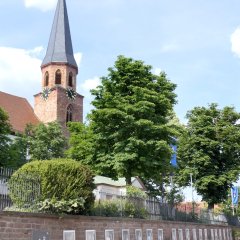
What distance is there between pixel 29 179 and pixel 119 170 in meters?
11.9

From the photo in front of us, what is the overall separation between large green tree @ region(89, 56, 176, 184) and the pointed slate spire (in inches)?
2015

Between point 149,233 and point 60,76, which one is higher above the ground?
point 60,76

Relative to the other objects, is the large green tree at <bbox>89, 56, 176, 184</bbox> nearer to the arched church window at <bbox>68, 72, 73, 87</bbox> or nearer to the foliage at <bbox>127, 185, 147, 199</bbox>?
A: the foliage at <bbox>127, 185, 147, 199</bbox>

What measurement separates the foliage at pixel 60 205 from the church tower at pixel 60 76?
60.9 m

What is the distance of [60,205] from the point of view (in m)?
14.8

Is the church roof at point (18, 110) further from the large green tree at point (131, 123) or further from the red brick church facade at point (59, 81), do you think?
the large green tree at point (131, 123)

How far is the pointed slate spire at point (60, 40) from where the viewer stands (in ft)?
257

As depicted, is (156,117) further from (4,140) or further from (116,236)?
(4,140)

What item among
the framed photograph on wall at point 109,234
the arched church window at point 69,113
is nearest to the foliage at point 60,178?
the framed photograph on wall at point 109,234

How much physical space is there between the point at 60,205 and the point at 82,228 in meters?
1.91

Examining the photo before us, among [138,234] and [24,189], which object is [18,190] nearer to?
[24,189]

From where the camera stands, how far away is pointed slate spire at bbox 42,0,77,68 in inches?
3081

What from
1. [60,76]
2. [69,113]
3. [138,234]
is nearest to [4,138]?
[138,234]

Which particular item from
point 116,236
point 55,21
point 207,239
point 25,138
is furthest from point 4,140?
point 55,21
